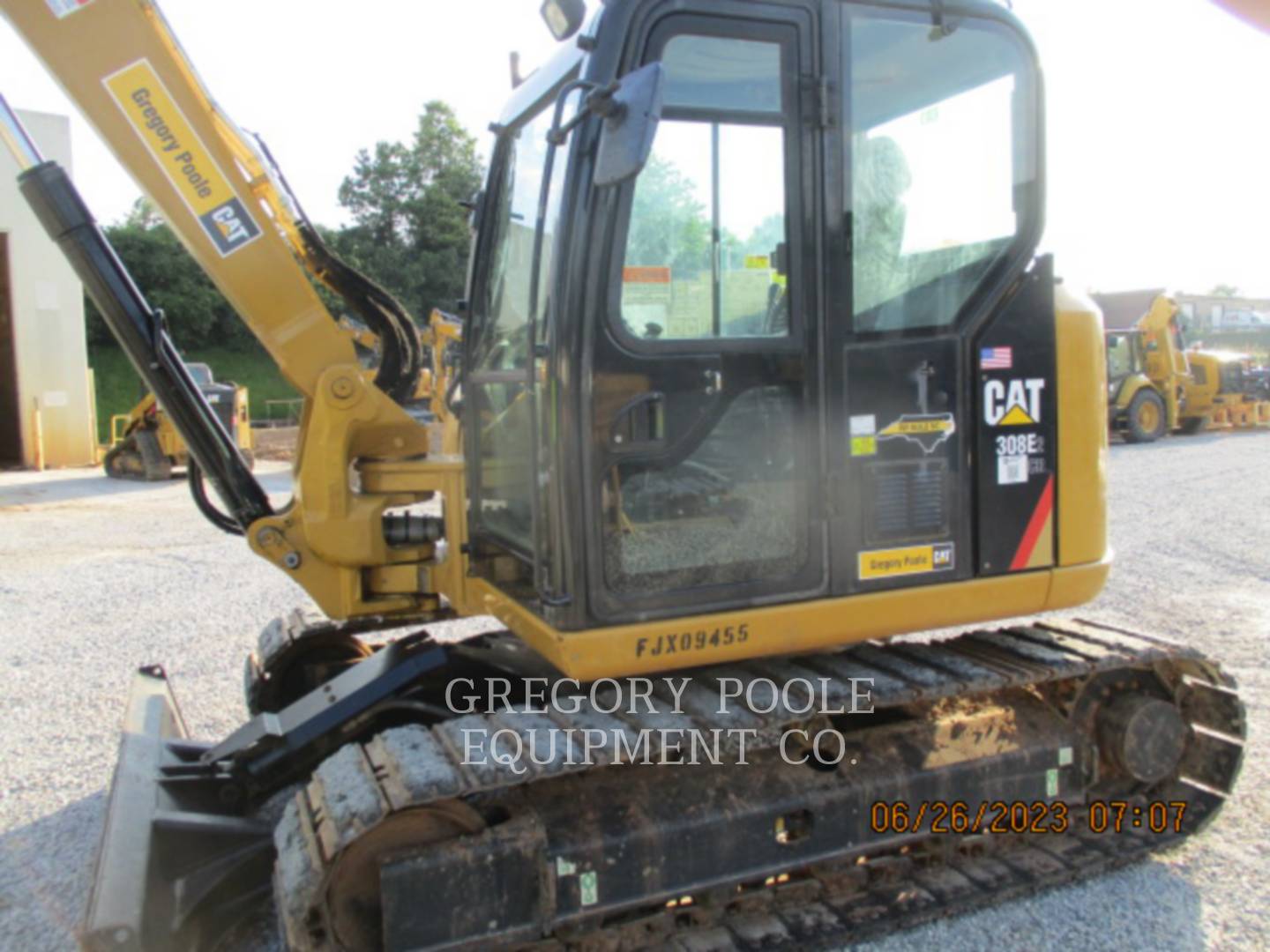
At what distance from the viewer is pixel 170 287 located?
3186 cm

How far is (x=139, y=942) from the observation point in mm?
2715

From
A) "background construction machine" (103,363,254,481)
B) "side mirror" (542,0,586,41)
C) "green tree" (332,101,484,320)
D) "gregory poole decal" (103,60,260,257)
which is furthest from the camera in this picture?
"green tree" (332,101,484,320)

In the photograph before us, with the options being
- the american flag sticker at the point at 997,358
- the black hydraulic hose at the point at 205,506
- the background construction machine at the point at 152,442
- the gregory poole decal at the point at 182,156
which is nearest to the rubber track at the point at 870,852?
the american flag sticker at the point at 997,358

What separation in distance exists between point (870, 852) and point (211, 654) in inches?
175

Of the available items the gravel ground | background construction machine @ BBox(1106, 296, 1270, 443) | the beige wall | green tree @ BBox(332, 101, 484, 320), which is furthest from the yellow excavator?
green tree @ BBox(332, 101, 484, 320)

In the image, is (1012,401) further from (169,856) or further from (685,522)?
(169,856)

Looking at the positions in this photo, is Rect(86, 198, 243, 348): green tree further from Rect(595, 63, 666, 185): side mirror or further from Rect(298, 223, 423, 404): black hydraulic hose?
Rect(595, 63, 666, 185): side mirror

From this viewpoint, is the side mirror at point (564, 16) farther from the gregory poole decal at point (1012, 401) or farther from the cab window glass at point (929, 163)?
the gregory poole decal at point (1012, 401)

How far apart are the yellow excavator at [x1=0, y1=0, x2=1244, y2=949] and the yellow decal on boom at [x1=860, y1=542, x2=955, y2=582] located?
0.02m

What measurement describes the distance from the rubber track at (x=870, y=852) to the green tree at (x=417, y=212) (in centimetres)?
2661

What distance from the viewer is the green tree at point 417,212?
98.8 ft

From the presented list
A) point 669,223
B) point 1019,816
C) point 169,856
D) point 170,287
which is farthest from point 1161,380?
point 170,287

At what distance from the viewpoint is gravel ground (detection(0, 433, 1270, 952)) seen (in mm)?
3332

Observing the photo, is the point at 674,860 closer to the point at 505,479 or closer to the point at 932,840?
the point at 932,840
